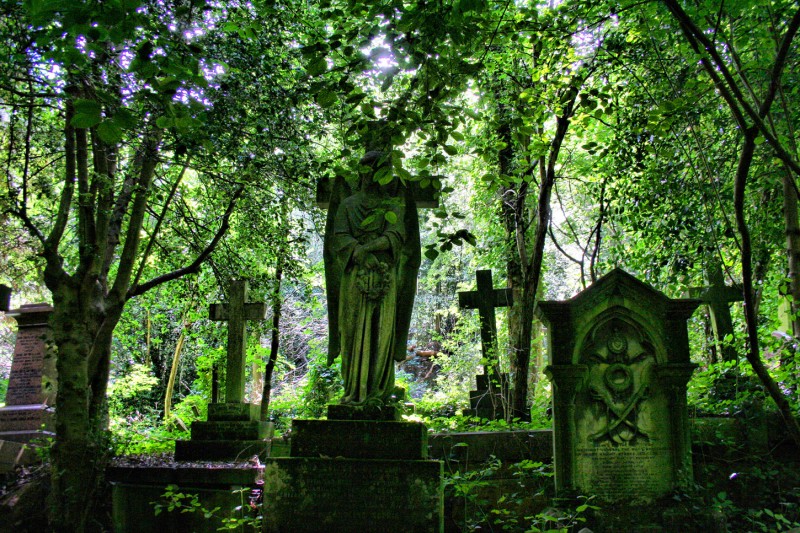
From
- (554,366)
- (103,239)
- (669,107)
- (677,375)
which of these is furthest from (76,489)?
(669,107)

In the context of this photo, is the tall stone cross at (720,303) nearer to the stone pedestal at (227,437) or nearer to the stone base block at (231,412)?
the stone pedestal at (227,437)

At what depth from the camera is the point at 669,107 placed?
4.65 m

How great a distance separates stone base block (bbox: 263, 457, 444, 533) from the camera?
4734mm

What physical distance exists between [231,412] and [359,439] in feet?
14.3

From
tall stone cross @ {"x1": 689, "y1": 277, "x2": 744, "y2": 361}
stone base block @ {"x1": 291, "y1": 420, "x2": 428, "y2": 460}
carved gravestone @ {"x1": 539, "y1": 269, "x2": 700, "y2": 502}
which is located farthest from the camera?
tall stone cross @ {"x1": 689, "y1": 277, "x2": 744, "y2": 361}

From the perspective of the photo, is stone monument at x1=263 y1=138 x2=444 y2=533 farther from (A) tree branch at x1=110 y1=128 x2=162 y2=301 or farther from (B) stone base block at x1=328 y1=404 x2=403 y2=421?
(A) tree branch at x1=110 y1=128 x2=162 y2=301

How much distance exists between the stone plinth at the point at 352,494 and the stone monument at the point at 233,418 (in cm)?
313

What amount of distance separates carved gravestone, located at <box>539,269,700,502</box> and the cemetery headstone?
10.0 feet

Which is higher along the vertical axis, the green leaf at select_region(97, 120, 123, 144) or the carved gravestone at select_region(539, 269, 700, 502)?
the green leaf at select_region(97, 120, 123, 144)

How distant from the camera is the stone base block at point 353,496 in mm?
4734

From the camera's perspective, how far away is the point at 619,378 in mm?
6359

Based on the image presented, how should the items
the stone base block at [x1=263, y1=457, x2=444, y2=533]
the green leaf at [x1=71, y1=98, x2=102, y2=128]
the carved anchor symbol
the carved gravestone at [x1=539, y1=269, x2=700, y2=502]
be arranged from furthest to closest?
1. the carved anchor symbol
2. the carved gravestone at [x1=539, y1=269, x2=700, y2=502]
3. the stone base block at [x1=263, y1=457, x2=444, y2=533]
4. the green leaf at [x1=71, y1=98, x2=102, y2=128]

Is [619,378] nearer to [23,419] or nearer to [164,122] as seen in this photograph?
[164,122]

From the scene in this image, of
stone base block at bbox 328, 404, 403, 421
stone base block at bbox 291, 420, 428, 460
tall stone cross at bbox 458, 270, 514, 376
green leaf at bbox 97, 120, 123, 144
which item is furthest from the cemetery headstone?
green leaf at bbox 97, 120, 123, 144
